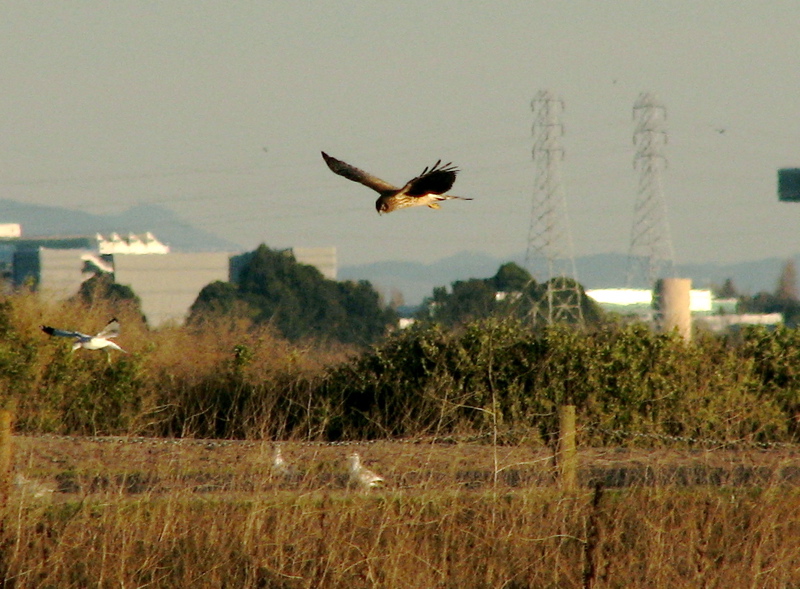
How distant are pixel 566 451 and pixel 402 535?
5.70 ft

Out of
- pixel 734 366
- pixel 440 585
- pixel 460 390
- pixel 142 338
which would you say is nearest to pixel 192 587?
pixel 440 585

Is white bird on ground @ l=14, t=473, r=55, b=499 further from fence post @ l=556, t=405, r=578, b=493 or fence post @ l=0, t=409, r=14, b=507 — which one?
fence post @ l=556, t=405, r=578, b=493

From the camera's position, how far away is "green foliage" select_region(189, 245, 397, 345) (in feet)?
170

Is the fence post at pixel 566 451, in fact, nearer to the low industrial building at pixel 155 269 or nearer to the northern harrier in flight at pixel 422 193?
the northern harrier in flight at pixel 422 193

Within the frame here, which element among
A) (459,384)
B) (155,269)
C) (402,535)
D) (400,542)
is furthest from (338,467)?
(155,269)

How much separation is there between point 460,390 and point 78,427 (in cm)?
519

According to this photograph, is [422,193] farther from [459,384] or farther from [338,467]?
[459,384]

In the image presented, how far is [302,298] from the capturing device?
54.7m

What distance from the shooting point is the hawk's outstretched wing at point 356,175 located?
329 inches

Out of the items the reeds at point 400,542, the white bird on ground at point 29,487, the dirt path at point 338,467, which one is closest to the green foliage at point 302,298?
the dirt path at point 338,467

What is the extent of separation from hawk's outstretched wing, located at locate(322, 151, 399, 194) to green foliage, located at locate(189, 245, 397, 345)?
4076cm

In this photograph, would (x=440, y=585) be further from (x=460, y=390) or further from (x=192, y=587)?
(x=460, y=390)

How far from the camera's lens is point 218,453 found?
1265 centimetres

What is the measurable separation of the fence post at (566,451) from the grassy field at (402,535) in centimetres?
14
